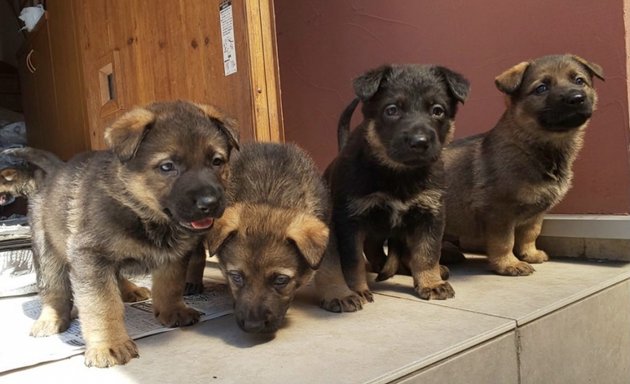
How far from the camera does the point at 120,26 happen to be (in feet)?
17.4

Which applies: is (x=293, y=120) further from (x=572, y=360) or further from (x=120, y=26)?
(x=572, y=360)

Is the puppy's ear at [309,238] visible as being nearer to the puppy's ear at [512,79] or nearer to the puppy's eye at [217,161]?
the puppy's eye at [217,161]

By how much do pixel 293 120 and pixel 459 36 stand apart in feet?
7.43

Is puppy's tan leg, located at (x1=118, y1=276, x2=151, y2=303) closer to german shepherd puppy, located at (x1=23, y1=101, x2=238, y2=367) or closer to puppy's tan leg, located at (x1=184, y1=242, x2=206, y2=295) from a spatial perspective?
puppy's tan leg, located at (x1=184, y1=242, x2=206, y2=295)

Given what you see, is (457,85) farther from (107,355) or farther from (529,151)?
(107,355)

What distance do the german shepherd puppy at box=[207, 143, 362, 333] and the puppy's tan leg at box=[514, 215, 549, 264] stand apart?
1514 millimetres

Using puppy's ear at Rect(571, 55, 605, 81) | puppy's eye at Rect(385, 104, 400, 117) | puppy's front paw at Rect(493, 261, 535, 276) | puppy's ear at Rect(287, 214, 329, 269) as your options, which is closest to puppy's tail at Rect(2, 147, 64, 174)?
puppy's ear at Rect(287, 214, 329, 269)

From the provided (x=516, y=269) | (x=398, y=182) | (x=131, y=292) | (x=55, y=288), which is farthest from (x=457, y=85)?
(x=55, y=288)

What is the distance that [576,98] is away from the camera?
3109 mm

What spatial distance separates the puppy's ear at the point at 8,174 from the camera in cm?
412

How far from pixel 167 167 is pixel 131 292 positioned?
133cm

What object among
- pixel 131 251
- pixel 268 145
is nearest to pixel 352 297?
pixel 268 145

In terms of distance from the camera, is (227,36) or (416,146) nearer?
(416,146)

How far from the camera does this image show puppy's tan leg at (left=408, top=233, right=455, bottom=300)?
297 cm
